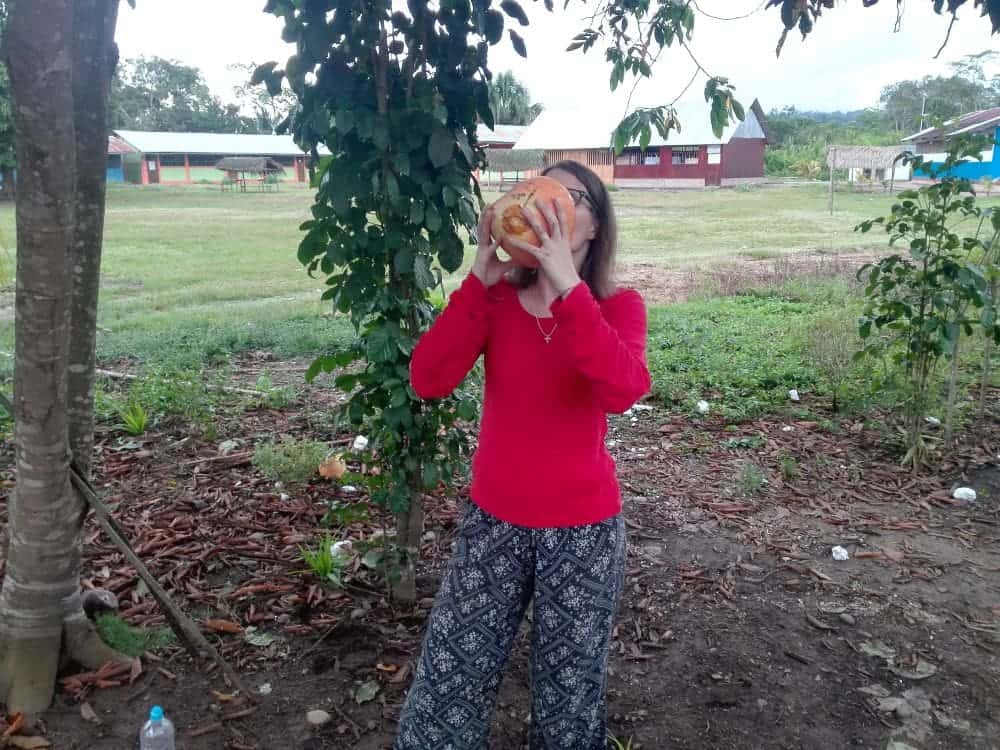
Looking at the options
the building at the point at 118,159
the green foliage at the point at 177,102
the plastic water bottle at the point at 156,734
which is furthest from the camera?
the green foliage at the point at 177,102

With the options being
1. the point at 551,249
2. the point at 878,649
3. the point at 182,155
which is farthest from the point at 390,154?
the point at 182,155

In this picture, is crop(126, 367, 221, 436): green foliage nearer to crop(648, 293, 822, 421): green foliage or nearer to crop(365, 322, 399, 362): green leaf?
crop(365, 322, 399, 362): green leaf

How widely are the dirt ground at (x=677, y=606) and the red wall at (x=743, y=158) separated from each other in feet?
132

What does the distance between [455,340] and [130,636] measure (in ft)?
6.38

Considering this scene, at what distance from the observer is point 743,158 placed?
1736 inches

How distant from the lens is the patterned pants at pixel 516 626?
216 centimetres

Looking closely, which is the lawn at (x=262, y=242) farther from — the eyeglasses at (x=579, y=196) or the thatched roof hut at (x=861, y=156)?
the eyeglasses at (x=579, y=196)

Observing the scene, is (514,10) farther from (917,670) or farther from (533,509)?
(917,670)

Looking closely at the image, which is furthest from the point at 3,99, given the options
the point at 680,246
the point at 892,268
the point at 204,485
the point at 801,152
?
the point at 801,152

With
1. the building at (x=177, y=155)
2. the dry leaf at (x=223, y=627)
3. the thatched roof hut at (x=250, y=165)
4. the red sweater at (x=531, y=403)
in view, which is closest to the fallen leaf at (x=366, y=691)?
the dry leaf at (x=223, y=627)

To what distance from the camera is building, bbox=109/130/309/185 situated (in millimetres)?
48125

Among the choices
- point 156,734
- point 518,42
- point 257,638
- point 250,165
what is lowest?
point 257,638

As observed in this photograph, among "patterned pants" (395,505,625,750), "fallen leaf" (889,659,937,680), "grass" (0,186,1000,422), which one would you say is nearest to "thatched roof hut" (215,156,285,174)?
"grass" (0,186,1000,422)

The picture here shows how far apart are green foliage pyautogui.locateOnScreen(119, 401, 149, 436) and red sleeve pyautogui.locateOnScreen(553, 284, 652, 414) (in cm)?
406
